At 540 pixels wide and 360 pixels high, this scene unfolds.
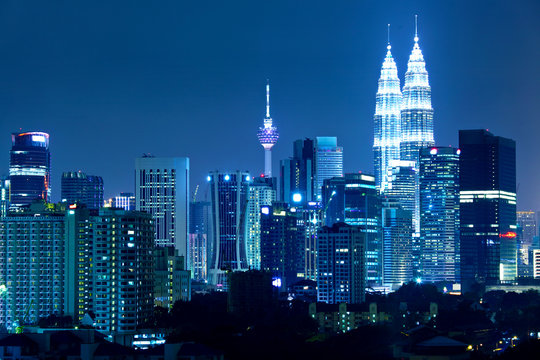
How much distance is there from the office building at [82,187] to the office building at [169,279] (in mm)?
54288

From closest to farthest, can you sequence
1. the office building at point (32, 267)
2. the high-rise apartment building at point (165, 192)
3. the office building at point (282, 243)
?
the office building at point (32, 267), the high-rise apartment building at point (165, 192), the office building at point (282, 243)

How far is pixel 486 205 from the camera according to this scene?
195000 mm

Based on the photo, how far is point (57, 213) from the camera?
388ft

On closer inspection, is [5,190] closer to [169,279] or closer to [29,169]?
[29,169]

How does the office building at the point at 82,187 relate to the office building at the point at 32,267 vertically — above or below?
above

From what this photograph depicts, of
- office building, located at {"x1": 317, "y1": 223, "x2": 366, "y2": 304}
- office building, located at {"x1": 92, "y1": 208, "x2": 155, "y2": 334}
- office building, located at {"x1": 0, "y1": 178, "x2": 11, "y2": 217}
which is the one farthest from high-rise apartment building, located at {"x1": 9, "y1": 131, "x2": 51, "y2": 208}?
office building, located at {"x1": 92, "y1": 208, "x2": 155, "y2": 334}

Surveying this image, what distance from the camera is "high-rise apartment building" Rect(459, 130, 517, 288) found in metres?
192

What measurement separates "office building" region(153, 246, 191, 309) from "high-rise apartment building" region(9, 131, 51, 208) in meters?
60.5

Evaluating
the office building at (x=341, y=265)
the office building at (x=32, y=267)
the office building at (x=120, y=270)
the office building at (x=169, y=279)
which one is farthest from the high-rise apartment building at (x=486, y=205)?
the office building at (x=120, y=270)

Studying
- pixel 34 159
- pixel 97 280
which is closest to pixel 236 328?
pixel 97 280

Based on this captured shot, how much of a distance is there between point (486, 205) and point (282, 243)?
31.0 metres

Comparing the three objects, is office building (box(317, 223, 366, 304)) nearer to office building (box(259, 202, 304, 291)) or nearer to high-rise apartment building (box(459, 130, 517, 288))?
office building (box(259, 202, 304, 291))

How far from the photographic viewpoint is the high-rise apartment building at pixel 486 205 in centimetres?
19200

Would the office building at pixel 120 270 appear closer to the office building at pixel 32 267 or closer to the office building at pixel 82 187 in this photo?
the office building at pixel 32 267
